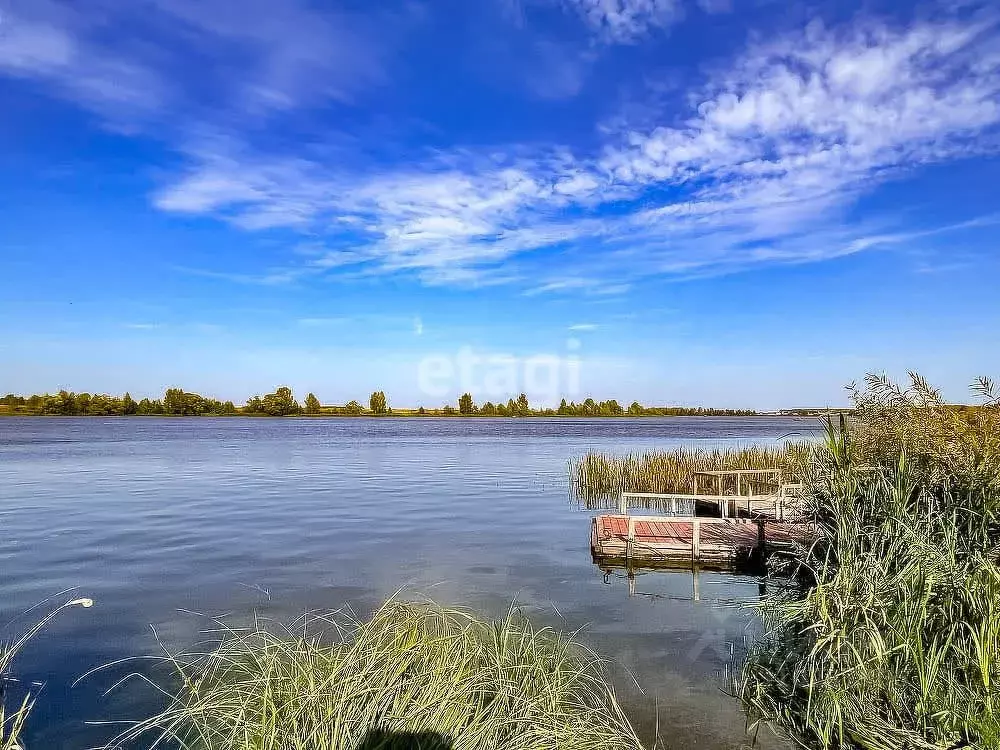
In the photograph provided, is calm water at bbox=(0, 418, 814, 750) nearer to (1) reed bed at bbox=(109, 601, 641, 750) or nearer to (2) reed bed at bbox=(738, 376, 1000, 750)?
(2) reed bed at bbox=(738, 376, 1000, 750)

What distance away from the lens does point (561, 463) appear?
45094 millimetres

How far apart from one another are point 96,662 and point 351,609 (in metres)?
3.90

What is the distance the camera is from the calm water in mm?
9320

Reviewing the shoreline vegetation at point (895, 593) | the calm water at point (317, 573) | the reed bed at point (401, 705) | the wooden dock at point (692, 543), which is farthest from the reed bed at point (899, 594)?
the wooden dock at point (692, 543)

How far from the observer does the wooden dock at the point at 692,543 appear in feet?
52.4

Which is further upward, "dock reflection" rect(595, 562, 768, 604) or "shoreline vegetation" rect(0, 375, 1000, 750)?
"shoreline vegetation" rect(0, 375, 1000, 750)

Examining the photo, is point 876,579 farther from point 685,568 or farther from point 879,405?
point 685,568

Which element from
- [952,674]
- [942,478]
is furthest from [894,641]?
[942,478]

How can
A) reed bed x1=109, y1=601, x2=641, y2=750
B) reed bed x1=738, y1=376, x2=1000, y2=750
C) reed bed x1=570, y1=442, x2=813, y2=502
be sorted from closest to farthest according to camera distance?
reed bed x1=109, y1=601, x2=641, y2=750 < reed bed x1=738, y1=376, x2=1000, y2=750 < reed bed x1=570, y1=442, x2=813, y2=502

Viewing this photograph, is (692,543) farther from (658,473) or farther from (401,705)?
(658,473)

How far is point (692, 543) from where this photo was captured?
16.2 m

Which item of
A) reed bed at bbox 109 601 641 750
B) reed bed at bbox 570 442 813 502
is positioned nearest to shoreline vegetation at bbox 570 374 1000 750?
reed bed at bbox 109 601 641 750

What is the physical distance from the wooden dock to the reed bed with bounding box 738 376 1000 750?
6634 mm

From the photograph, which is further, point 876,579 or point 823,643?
point 876,579
